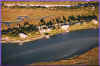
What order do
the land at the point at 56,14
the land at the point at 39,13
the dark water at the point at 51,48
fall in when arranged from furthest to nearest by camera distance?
1. the land at the point at 39,13
2. the dark water at the point at 51,48
3. the land at the point at 56,14

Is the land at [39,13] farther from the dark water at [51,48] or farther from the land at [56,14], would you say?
the dark water at [51,48]

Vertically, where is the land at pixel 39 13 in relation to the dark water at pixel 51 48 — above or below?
above

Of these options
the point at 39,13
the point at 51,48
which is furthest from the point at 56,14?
the point at 51,48

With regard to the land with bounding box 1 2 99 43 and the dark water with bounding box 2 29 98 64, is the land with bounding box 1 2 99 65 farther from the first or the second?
the dark water with bounding box 2 29 98 64

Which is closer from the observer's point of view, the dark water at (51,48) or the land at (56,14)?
the land at (56,14)

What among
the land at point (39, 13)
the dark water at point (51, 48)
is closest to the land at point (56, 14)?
the land at point (39, 13)

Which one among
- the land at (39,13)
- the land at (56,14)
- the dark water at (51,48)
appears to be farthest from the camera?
the land at (39,13)

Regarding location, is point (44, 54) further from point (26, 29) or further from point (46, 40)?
point (26, 29)

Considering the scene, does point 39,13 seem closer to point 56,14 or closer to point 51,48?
point 56,14

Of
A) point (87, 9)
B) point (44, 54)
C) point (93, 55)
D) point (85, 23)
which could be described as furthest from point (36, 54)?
point (87, 9)
